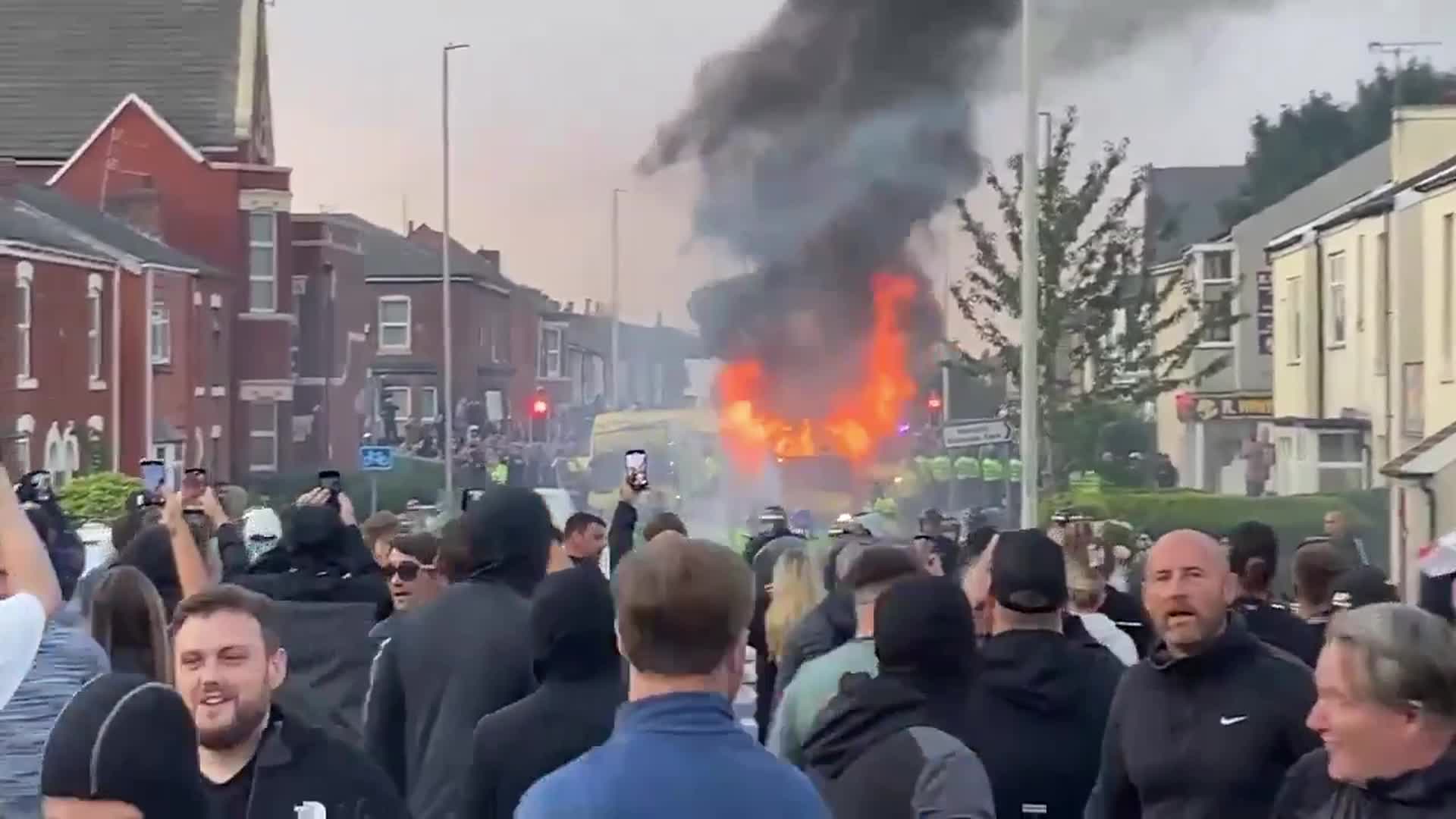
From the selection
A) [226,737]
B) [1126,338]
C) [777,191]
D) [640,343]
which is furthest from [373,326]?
[226,737]

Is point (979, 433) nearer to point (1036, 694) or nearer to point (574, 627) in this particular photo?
point (1036, 694)

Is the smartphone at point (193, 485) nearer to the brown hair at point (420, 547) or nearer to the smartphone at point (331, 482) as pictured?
the smartphone at point (331, 482)

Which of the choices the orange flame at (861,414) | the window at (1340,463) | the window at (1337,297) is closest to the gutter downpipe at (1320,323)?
the window at (1337,297)

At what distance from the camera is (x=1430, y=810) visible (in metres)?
3.91

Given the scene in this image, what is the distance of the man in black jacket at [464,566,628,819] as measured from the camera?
17.1ft

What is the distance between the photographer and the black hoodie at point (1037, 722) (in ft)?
18.4

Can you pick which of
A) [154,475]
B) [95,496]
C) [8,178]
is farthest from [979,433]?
[8,178]

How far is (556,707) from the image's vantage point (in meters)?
5.30

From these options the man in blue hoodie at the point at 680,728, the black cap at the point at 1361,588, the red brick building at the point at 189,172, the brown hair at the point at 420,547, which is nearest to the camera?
the man in blue hoodie at the point at 680,728

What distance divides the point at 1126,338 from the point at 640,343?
10901 millimetres

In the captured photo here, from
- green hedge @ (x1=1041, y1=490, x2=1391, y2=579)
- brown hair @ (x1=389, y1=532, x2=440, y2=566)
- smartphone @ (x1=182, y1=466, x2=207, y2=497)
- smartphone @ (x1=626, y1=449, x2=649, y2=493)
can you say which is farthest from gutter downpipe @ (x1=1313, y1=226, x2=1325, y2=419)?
brown hair @ (x1=389, y1=532, x2=440, y2=566)

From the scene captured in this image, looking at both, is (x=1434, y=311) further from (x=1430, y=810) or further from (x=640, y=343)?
(x=1430, y=810)

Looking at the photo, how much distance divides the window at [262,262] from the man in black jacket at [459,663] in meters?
33.8

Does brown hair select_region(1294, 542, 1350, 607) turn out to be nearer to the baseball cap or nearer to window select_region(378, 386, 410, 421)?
the baseball cap
